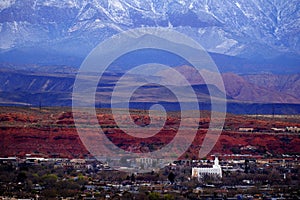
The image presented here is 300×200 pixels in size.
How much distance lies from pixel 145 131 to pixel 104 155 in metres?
8.85

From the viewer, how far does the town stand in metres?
54.6

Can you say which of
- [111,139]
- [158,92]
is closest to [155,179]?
[111,139]

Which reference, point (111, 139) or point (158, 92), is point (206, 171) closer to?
point (111, 139)

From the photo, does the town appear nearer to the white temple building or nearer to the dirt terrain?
the white temple building

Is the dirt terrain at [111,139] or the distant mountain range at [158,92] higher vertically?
the distant mountain range at [158,92]

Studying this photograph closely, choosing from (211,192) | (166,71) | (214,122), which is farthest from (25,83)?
(211,192)

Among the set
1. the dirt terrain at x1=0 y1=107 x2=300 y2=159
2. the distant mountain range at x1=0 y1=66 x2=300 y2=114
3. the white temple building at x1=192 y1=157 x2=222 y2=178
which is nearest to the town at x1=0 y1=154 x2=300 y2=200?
the white temple building at x1=192 y1=157 x2=222 y2=178

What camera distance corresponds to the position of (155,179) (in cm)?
6325

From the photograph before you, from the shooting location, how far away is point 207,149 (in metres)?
77.6

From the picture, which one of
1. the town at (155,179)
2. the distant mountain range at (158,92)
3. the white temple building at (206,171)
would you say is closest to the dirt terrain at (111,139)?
the town at (155,179)

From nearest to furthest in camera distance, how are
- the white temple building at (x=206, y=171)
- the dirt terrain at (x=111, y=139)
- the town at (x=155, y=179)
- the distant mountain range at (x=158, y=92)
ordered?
the town at (x=155, y=179) → the white temple building at (x=206, y=171) → the dirt terrain at (x=111, y=139) → the distant mountain range at (x=158, y=92)

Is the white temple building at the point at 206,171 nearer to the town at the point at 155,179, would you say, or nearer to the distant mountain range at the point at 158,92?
the town at the point at 155,179

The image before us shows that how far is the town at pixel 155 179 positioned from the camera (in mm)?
54594

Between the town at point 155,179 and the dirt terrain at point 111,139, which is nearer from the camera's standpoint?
the town at point 155,179
